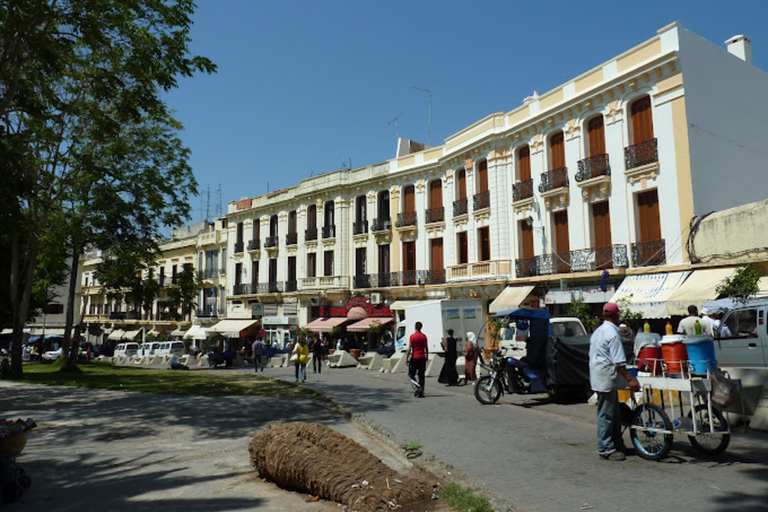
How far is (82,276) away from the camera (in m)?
69.3

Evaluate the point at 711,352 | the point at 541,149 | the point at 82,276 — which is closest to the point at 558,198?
the point at 541,149

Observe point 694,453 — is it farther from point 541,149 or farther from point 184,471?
Answer: point 541,149

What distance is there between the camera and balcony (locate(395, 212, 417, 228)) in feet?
110

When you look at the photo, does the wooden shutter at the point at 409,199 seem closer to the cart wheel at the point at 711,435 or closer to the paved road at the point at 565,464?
the paved road at the point at 565,464

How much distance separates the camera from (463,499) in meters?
5.05

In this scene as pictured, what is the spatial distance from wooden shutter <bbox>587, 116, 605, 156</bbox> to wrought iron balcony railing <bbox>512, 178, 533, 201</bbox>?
10.8 ft

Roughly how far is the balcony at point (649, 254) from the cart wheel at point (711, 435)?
1478 cm

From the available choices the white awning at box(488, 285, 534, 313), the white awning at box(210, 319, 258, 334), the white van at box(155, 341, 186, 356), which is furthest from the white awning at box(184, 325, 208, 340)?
the white awning at box(488, 285, 534, 313)

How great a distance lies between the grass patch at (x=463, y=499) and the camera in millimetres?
4809

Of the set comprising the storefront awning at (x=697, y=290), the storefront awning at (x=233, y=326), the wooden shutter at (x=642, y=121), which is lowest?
the storefront awning at (x=233, y=326)

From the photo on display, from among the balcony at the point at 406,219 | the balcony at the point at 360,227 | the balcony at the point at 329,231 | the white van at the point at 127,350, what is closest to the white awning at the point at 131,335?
the white van at the point at 127,350

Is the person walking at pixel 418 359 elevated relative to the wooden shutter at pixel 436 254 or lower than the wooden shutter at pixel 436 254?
lower

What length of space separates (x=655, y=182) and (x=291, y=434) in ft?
59.5

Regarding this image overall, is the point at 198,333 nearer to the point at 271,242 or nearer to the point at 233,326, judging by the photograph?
the point at 233,326
